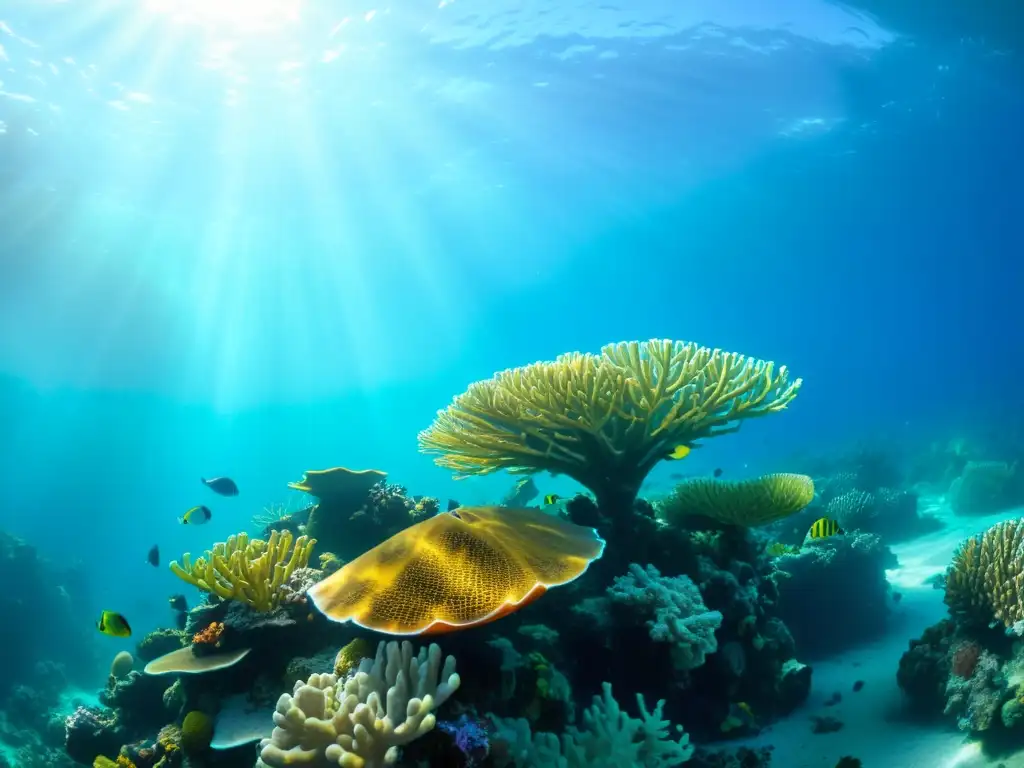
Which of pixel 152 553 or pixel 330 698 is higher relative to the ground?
pixel 152 553

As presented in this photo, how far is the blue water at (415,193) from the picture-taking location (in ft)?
78.6

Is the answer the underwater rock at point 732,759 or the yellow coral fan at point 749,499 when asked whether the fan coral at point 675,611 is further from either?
the yellow coral fan at point 749,499

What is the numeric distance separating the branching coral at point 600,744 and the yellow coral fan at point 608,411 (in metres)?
2.09

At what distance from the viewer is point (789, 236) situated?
67938 mm

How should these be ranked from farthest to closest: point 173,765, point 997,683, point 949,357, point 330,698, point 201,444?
point 949,357 → point 201,444 → point 997,683 → point 173,765 → point 330,698

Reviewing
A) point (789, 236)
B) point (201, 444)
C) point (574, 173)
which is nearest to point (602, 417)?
point (574, 173)

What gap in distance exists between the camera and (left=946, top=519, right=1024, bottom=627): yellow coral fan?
4828 mm

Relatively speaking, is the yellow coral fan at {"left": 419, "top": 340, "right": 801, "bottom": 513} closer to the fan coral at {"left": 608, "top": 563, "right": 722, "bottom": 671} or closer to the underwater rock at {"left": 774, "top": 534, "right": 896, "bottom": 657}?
the fan coral at {"left": 608, "top": 563, "right": 722, "bottom": 671}

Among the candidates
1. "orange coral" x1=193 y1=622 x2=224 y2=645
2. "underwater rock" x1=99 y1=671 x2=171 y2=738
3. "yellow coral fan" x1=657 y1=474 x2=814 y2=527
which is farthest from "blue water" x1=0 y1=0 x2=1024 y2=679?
"orange coral" x1=193 y1=622 x2=224 y2=645

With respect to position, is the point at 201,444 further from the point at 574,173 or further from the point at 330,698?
the point at 330,698

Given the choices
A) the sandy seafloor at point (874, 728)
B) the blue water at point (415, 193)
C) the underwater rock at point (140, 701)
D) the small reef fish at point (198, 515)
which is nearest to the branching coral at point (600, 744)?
the sandy seafloor at point (874, 728)

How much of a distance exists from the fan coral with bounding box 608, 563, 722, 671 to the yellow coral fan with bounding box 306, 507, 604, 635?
0.83 metres

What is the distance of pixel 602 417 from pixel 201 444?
125 meters

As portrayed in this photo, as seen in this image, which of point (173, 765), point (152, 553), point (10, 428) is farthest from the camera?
point (10, 428)
